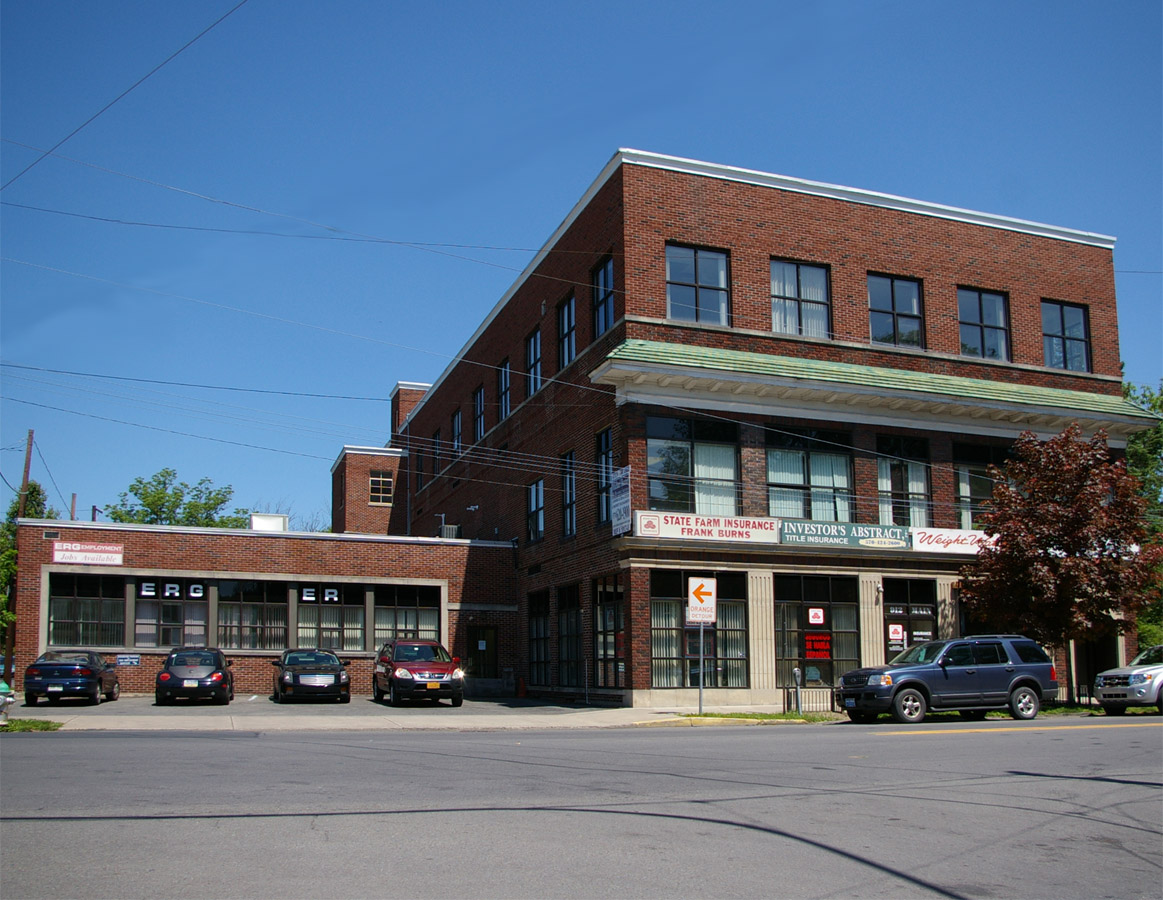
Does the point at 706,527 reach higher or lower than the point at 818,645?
higher

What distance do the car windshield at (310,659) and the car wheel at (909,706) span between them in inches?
623

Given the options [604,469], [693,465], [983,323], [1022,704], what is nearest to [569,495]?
[604,469]

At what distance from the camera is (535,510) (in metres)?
36.6

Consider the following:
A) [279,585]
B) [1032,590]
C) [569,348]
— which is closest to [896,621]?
[1032,590]

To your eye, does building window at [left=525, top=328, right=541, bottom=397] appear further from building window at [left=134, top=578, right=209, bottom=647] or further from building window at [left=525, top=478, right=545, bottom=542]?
building window at [left=134, top=578, right=209, bottom=647]

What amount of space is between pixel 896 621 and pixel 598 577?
8.33 m

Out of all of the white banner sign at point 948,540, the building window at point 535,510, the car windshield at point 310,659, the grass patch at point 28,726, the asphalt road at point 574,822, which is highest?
the building window at point 535,510

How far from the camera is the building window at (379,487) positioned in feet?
Result: 196

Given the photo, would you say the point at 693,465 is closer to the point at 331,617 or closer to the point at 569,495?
the point at 569,495

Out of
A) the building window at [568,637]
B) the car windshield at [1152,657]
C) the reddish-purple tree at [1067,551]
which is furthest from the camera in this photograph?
the building window at [568,637]

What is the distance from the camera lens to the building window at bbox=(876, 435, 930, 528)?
31.1m

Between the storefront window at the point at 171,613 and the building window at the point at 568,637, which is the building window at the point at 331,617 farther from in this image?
the building window at the point at 568,637

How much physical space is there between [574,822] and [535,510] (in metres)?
27.5

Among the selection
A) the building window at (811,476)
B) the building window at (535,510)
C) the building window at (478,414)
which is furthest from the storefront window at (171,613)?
the building window at (811,476)
